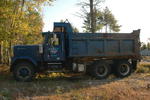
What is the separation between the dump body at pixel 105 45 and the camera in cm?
Answer: 1233

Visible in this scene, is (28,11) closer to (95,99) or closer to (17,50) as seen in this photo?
(17,50)

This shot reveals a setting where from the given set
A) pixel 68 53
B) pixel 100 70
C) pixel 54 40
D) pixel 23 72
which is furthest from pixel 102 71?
pixel 23 72

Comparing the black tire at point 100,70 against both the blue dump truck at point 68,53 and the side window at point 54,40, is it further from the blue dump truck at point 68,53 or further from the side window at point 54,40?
the side window at point 54,40

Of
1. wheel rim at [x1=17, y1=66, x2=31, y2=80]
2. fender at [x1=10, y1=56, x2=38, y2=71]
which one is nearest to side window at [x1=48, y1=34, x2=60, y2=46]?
fender at [x1=10, y1=56, x2=38, y2=71]

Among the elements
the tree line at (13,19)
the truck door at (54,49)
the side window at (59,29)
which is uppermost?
the tree line at (13,19)

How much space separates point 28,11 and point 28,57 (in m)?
5.89

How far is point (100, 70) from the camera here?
12930 millimetres

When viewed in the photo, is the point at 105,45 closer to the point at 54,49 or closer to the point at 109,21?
the point at 54,49

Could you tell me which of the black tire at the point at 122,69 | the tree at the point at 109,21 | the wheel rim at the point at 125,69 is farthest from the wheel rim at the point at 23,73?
the tree at the point at 109,21

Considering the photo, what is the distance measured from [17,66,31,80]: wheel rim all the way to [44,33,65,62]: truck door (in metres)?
1.18

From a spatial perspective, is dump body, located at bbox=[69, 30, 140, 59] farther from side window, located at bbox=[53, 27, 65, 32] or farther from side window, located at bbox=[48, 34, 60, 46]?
side window, located at bbox=[48, 34, 60, 46]

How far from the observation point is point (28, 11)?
16.9m

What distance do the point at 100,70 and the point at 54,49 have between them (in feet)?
9.89

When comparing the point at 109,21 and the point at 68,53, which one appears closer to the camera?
the point at 68,53
